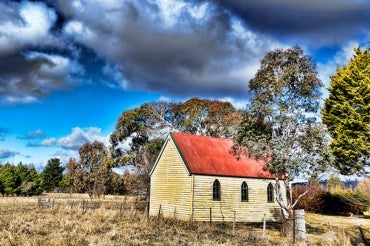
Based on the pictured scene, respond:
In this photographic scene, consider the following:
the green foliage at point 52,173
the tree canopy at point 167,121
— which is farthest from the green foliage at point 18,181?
the tree canopy at point 167,121

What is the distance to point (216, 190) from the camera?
30.5 m

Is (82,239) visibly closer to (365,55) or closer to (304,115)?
(304,115)

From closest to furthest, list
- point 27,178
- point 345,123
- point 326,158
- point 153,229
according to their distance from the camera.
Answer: point 153,229
point 326,158
point 345,123
point 27,178

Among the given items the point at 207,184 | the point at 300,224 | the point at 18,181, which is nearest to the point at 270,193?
the point at 207,184

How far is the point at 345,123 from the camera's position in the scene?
31297 millimetres

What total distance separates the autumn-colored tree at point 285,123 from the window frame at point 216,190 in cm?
703

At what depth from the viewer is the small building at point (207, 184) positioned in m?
29.5

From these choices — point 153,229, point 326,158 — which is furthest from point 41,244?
point 326,158

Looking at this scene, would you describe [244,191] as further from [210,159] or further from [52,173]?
[52,173]

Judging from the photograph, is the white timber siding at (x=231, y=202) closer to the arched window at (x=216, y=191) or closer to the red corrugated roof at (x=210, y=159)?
the arched window at (x=216, y=191)

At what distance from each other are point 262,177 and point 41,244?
24064 millimetres

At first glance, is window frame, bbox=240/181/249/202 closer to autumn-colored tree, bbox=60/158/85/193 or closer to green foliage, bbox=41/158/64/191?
autumn-colored tree, bbox=60/158/85/193

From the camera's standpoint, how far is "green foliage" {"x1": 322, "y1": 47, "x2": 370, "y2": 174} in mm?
29969

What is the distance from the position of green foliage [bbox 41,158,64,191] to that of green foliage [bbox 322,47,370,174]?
260ft
